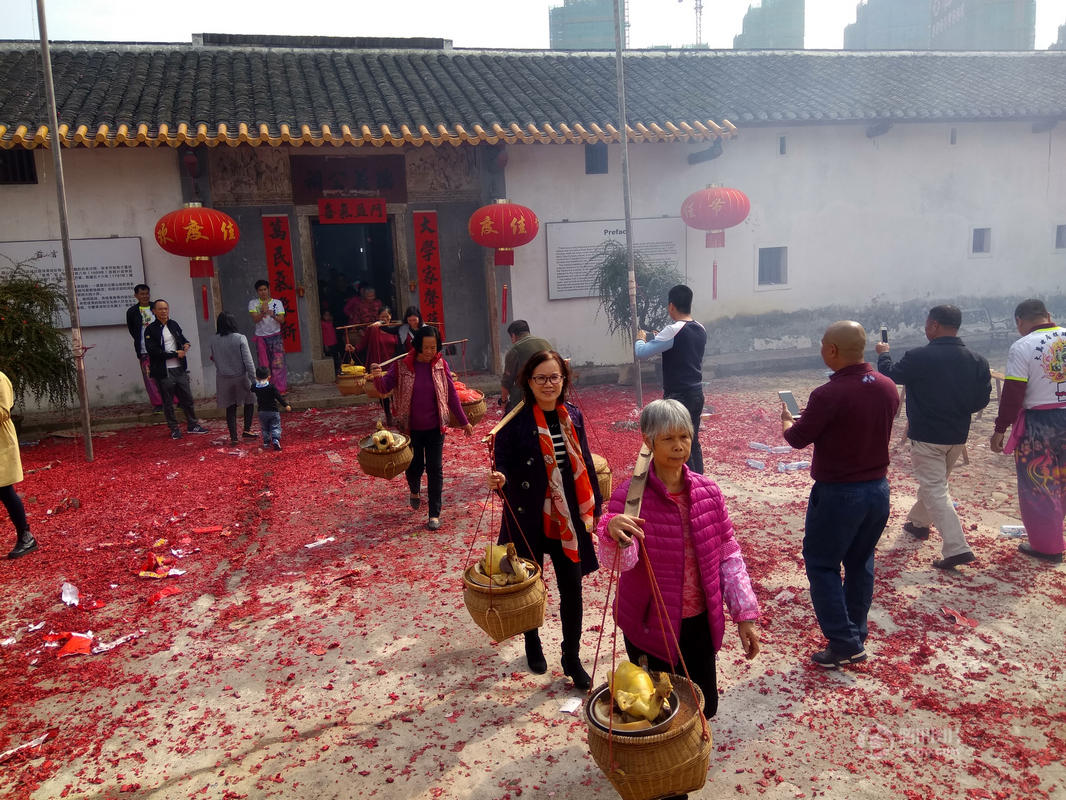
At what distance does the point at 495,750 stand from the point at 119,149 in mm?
10505

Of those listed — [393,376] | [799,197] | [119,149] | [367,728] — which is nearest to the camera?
[367,728]

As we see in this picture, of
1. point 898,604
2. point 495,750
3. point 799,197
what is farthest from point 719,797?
point 799,197

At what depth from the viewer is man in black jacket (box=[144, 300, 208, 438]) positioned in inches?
365

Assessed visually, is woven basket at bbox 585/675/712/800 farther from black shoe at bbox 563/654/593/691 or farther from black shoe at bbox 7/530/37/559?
black shoe at bbox 7/530/37/559

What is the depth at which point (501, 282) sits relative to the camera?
12289 millimetres

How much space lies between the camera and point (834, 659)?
3977 mm

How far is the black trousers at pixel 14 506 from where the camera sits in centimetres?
579

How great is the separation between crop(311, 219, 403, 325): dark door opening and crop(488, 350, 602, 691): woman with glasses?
359 inches

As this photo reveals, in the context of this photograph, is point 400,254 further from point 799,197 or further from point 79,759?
point 79,759

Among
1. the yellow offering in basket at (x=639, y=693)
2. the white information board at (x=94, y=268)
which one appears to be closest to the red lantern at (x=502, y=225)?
the white information board at (x=94, y=268)

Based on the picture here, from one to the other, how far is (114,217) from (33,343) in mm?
2444

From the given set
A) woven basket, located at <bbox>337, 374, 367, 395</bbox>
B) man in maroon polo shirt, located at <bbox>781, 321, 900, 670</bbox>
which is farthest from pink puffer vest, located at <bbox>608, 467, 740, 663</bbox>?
woven basket, located at <bbox>337, 374, 367, 395</bbox>

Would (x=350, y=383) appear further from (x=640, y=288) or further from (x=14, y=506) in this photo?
(x=640, y=288)

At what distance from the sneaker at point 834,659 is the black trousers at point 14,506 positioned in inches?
231
